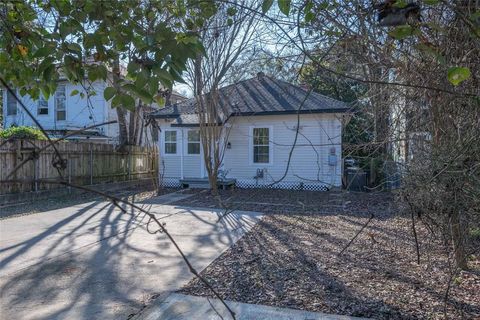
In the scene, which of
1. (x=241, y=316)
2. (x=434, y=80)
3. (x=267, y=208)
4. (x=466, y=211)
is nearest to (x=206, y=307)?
(x=241, y=316)

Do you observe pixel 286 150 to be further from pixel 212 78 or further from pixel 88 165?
pixel 88 165

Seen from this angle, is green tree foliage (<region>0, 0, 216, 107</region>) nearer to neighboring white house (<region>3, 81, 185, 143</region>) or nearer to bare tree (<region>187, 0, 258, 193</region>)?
bare tree (<region>187, 0, 258, 193</region>)

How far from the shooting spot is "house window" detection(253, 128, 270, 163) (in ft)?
49.3

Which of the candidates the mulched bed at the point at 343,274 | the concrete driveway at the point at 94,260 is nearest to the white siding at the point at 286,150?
the concrete driveway at the point at 94,260

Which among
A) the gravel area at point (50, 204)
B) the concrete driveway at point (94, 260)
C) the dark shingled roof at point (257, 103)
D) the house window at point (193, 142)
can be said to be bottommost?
the concrete driveway at point (94, 260)

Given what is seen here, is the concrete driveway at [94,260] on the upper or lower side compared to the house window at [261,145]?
lower

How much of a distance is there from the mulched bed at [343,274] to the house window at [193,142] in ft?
27.5

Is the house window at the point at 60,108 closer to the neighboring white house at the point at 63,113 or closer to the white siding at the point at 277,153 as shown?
the neighboring white house at the point at 63,113

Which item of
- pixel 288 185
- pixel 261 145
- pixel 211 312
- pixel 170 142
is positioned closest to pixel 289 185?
pixel 288 185

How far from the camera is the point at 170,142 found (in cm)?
1634

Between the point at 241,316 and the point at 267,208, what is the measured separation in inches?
272

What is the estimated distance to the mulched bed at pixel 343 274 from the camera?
378cm

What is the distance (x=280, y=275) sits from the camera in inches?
186

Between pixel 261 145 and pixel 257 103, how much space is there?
1.72m
